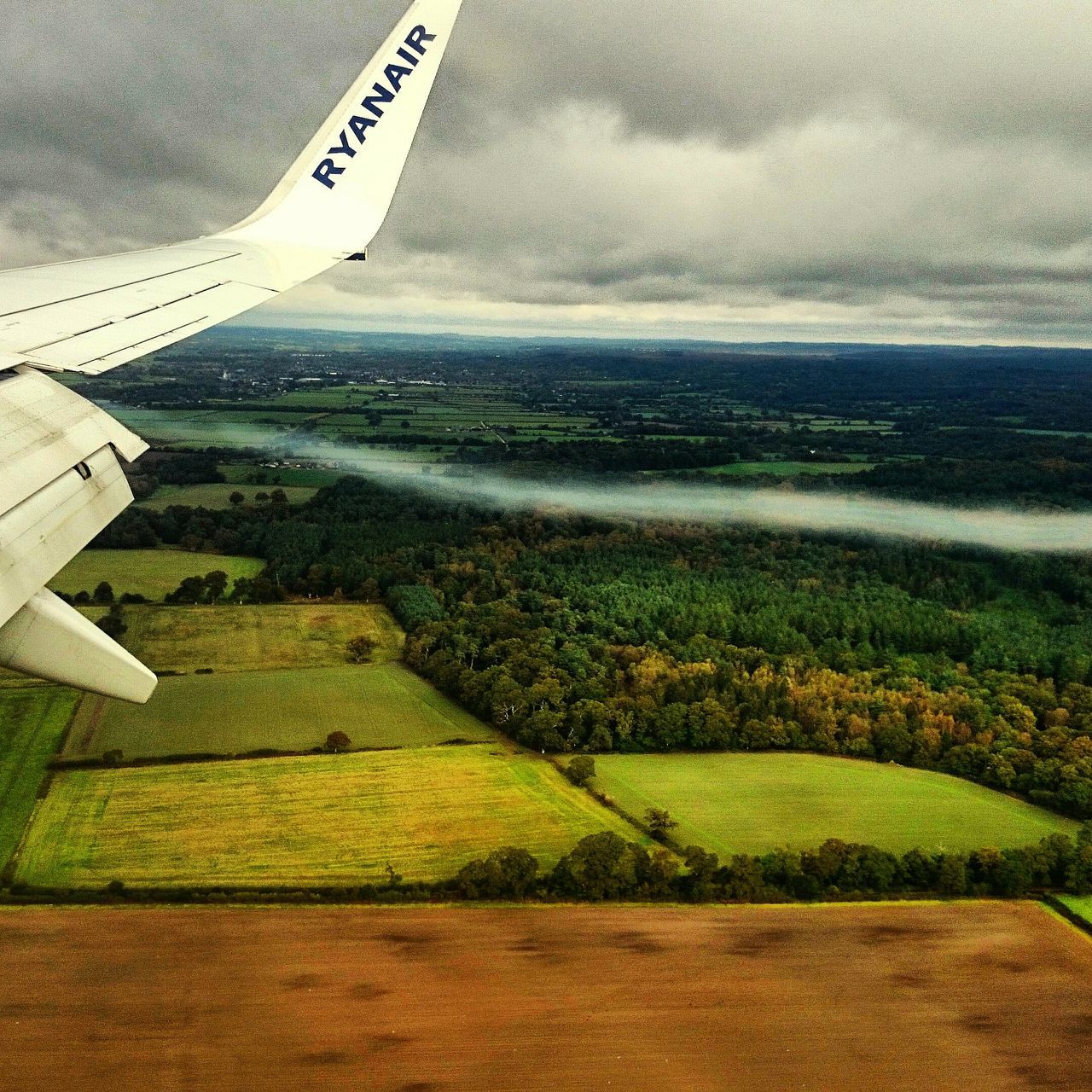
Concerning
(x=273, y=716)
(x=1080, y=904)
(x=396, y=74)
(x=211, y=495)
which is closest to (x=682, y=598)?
(x=273, y=716)

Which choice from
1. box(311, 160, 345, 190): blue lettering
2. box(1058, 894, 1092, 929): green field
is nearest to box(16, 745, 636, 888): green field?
box(1058, 894, 1092, 929): green field

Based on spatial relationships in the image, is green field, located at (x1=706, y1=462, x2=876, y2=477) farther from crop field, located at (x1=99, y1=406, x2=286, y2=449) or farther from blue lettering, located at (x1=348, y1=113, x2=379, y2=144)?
blue lettering, located at (x1=348, y1=113, x2=379, y2=144)

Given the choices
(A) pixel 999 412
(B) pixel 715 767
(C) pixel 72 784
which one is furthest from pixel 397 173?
(A) pixel 999 412

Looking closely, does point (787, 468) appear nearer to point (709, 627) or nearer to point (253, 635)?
→ point (709, 627)

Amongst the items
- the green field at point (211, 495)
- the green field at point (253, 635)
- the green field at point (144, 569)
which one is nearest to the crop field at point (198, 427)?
the green field at point (211, 495)

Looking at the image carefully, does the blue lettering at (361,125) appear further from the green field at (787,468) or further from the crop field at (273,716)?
the green field at (787,468)

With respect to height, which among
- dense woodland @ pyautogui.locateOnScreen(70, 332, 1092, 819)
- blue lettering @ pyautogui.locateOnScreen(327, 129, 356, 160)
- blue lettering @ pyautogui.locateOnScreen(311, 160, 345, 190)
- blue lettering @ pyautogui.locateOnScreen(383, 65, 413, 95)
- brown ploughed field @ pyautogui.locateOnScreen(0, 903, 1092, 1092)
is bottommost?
brown ploughed field @ pyautogui.locateOnScreen(0, 903, 1092, 1092)
